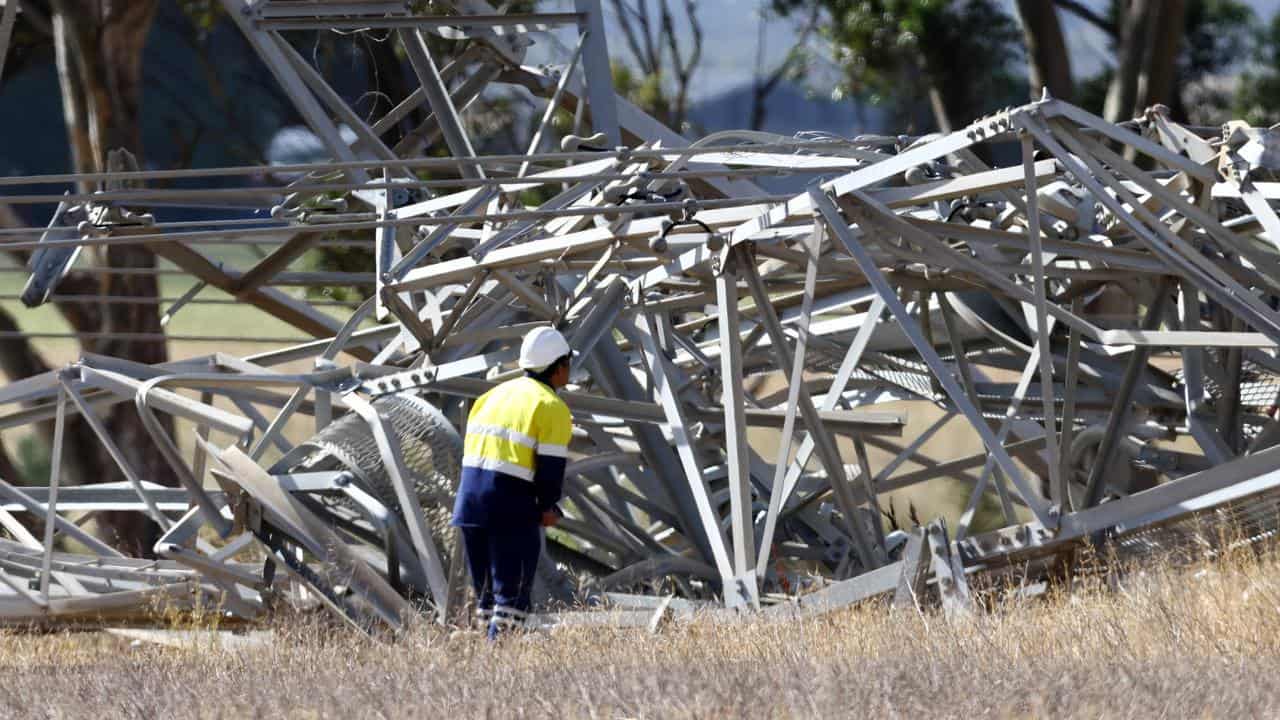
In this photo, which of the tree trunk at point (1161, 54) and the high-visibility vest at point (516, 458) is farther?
the tree trunk at point (1161, 54)

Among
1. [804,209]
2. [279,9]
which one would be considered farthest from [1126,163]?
[279,9]

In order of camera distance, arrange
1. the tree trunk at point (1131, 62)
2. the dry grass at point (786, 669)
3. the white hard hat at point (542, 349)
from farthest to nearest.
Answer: the tree trunk at point (1131, 62)
the white hard hat at point (542, 349)
the dry grass at point (786, 669)

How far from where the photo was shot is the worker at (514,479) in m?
8.67

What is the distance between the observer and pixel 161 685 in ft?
21.9

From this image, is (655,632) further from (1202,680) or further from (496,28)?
(496,28)

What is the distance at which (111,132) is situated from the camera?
19.6 m

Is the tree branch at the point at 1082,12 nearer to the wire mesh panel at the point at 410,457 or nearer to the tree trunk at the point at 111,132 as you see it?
the tree trunk at the point at 111,132

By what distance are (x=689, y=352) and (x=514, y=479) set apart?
14.0ft

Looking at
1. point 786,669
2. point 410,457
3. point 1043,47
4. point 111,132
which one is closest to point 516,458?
point 410,457

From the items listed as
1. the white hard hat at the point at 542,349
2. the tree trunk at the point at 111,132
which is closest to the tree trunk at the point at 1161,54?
the tree trunk at the point at 111,132

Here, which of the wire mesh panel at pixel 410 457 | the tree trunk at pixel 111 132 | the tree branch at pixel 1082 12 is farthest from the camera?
the tree branch at pixel 1082 12

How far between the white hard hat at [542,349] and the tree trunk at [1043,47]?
14540 mm

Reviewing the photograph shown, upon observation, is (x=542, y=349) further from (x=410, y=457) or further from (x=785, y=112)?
(x=785, y=112)

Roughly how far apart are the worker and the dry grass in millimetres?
546
